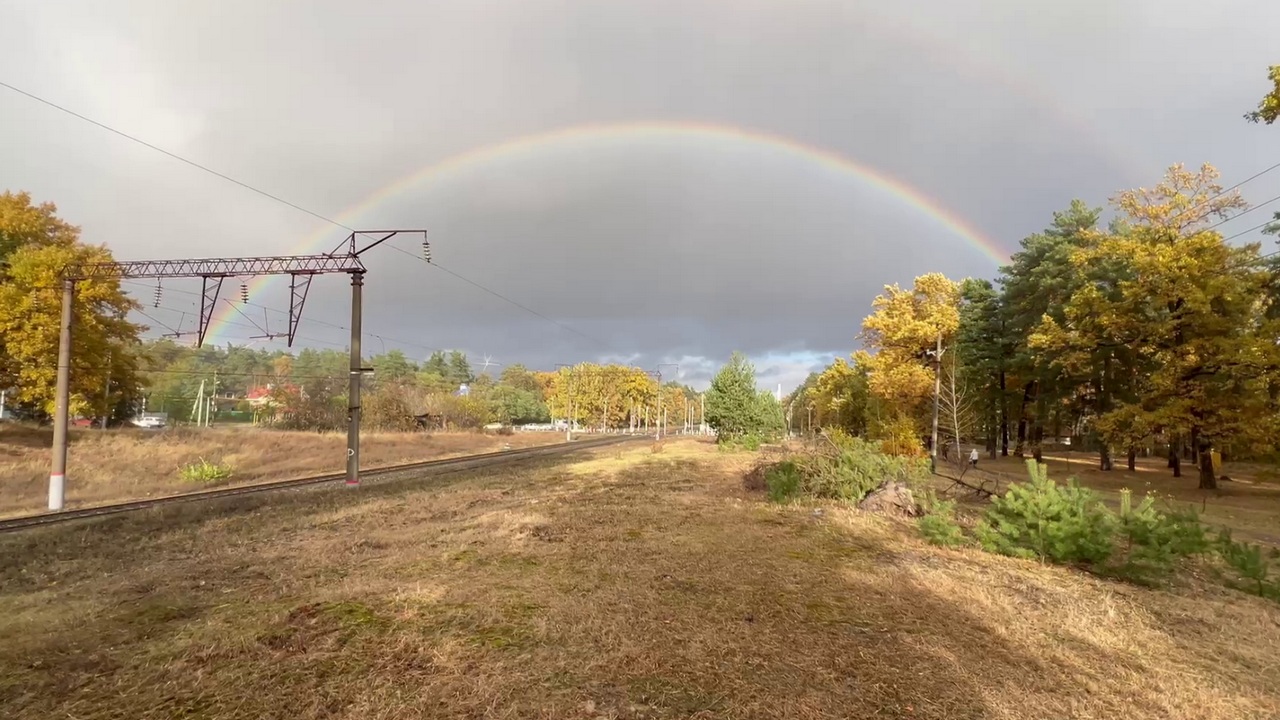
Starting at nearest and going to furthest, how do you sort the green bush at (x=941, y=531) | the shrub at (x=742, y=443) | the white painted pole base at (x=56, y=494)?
the green bush at (x=941, y=531) → the white painted pole base at (x=56, y=494) → the shrub at (x=742, y=443)

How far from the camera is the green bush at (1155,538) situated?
8.71 meters

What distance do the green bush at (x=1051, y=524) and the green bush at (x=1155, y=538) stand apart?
264mm

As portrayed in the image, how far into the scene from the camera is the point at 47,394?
32438 mm

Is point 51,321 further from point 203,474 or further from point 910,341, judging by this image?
point 910,341

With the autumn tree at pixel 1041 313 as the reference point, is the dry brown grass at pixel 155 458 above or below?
below

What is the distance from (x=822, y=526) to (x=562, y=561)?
6.44 meters

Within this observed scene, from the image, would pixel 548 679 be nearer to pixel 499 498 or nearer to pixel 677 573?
pixel 677 573

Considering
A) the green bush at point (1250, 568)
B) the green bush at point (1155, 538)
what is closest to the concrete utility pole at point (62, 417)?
the green bush at point (1155, 538)

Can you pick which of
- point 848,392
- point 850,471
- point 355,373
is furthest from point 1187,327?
point 355,373

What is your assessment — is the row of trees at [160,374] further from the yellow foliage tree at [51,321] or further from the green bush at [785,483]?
the green bush at [785,483]

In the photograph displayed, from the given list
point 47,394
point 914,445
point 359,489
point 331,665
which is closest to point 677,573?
point 331,665

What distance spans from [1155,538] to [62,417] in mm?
27405

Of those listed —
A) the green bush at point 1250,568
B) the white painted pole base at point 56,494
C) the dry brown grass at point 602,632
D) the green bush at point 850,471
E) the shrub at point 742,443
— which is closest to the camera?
the dry brown grass at point 602,632

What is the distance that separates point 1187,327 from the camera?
26250 mm
